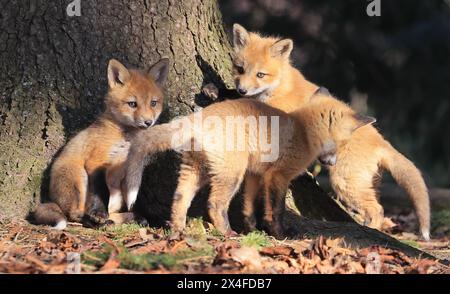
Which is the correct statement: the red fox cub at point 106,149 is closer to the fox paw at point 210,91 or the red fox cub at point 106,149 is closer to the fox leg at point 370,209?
the fox paw at point 210,91

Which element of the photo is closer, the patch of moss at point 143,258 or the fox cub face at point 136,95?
the patch of moss at point 143,258


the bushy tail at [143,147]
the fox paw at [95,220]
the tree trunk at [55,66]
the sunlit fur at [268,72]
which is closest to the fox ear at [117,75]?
the tree trunk at [55,66]

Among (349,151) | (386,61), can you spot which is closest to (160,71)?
(349,151)

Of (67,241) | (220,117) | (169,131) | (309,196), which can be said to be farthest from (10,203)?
(309,196)

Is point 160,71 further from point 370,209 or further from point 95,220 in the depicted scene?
point 370,209

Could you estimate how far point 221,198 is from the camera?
6488mm

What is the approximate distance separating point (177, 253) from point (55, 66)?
8.20 ft

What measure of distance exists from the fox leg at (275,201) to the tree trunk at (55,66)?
3.05ft

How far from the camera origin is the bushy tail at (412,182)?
26.7ft

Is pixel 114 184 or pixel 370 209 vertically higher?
pixel 114 184

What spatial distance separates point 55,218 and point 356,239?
262 cm

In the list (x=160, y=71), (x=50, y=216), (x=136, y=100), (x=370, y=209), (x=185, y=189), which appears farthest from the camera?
(x=370, y=209)

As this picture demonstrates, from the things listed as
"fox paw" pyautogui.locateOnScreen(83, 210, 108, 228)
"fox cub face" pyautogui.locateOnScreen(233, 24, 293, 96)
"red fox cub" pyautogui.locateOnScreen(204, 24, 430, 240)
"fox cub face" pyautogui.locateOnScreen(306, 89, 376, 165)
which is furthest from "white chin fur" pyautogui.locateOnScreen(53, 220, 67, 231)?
"red fox cub" pyautogui.locateOnScreen(204, 24, 430, 240)

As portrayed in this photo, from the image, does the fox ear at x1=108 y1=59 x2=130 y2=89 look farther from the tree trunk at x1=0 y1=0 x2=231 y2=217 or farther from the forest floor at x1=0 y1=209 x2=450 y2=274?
the forest floor at x1=0 y1=209 x2=450 y2=274
